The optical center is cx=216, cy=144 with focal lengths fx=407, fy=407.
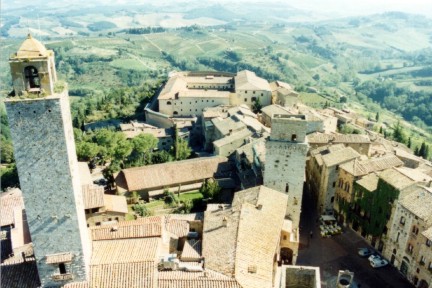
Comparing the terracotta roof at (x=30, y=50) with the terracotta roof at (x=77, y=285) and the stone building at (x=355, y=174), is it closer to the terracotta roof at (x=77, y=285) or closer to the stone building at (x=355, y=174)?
the terracotta roof at (x=77, y=285)

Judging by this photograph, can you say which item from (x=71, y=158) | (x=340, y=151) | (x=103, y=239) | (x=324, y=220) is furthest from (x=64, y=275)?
(x=340, y=151)

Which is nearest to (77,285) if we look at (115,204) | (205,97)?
(115,204)

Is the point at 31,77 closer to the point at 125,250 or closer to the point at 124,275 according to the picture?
the point at 125,250

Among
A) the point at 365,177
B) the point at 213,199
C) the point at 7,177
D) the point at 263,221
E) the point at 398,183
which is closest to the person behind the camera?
the point at 263,221

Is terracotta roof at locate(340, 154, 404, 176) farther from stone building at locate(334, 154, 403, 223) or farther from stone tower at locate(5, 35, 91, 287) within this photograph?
stone tower at locate(5, 35, 91, 287)

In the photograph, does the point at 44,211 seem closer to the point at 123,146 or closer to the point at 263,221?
the point at 263,221

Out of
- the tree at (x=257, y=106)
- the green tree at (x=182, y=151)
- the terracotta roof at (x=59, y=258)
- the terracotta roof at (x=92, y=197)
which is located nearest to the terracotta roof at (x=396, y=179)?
the terracotta roof at (x=92, y=197)

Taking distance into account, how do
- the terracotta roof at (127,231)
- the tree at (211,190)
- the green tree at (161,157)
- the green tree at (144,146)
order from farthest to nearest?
the green tree at (161,157)
the green tree at (144,146)
the tree at (211,190)
the terracotta roof at (127,231)
